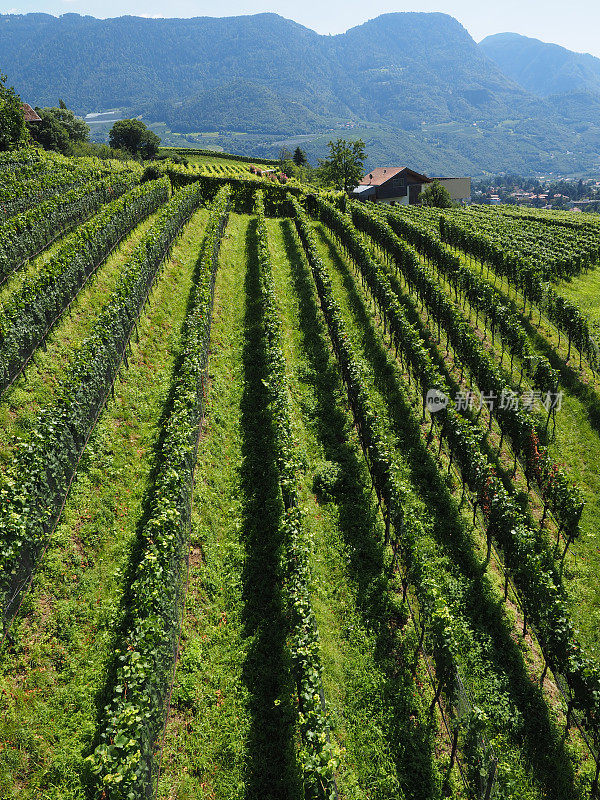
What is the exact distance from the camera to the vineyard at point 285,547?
36.2 ft

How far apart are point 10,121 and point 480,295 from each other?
199 feet

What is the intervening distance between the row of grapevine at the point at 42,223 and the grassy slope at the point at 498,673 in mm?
22877

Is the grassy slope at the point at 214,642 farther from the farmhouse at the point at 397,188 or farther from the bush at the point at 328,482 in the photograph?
the farmhouse at the point at 397,188

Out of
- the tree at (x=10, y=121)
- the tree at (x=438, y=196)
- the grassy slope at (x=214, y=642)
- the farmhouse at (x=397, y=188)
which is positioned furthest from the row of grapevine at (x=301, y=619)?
the farmhouse at (x=397, y=188)

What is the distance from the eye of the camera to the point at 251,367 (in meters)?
25.2

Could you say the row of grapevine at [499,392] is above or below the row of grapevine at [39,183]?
below

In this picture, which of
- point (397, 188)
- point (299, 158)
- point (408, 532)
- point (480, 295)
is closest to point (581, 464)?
point (408, 532)

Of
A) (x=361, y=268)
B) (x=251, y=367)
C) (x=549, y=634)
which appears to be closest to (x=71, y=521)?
(x=251, y=367)

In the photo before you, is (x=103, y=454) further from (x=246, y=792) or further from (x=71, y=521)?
(x=246, y=792)

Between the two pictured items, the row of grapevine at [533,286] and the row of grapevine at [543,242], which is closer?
the row of grapevine at [533,286]

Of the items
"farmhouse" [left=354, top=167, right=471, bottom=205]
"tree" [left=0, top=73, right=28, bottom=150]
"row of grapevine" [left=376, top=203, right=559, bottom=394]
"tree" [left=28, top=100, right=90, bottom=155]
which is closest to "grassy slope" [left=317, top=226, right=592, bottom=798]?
"row of grapevine" [left=376, top=203, right=559, bottom=394]

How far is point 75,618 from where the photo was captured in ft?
42.6

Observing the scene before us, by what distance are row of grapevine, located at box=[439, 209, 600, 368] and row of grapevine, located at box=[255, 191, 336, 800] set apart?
54.9 ft

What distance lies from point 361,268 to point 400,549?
80.7ft
